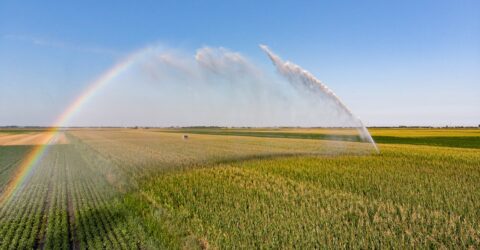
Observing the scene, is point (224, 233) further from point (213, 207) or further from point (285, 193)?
point (285, 193)

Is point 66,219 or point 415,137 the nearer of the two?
point 66,219

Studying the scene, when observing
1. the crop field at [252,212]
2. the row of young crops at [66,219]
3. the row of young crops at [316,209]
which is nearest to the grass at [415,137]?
the row of young crops at [316,209]

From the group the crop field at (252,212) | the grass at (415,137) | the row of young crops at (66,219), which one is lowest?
the row of young crops at (66,219)

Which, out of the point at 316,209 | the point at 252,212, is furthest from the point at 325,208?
the point at 252,212

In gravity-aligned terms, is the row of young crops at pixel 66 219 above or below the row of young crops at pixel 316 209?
below

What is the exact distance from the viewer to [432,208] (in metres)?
7.86

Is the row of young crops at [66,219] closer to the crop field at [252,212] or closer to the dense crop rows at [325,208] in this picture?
the crop field at [252,212]

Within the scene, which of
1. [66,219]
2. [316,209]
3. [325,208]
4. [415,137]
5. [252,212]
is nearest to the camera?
[252,212]

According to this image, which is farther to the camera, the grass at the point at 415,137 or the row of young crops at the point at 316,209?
the grass at the point at 415,137

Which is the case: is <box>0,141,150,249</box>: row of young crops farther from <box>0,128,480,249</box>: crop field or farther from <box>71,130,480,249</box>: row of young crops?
<box>71,130,480,249</box>: row of young crops

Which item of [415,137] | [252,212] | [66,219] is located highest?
[415,137]

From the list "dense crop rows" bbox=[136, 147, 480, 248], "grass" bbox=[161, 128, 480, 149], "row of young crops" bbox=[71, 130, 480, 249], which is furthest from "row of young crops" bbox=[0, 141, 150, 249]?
"grass" bbox=[161, 128, 480, 149]

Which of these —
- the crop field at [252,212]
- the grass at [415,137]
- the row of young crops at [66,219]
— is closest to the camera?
the crop field at [252,212]

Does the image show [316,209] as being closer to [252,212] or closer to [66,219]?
[252,212]
